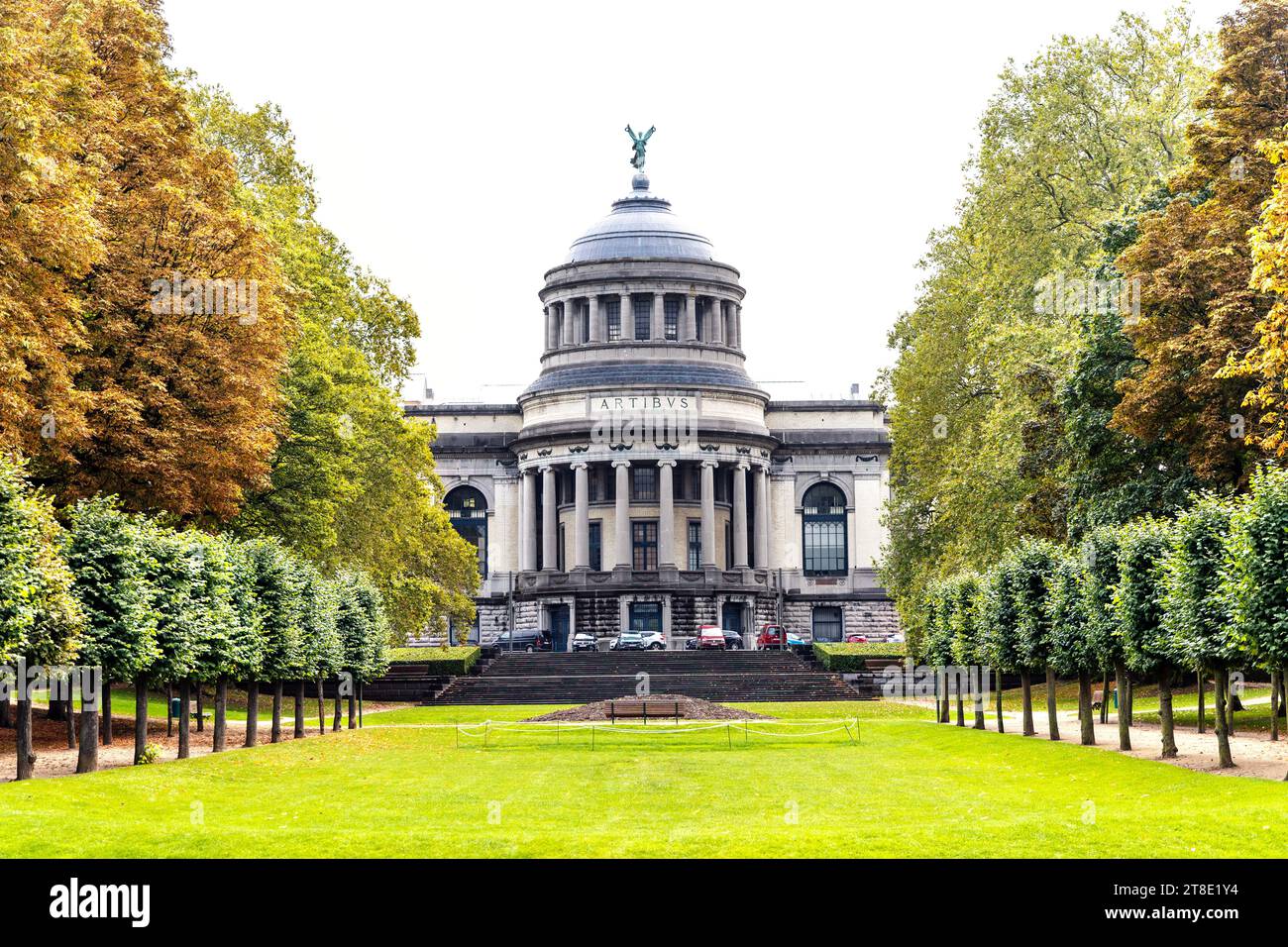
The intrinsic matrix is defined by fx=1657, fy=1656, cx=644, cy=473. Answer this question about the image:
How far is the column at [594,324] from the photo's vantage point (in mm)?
115938

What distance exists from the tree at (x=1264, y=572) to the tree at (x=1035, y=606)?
13.8m

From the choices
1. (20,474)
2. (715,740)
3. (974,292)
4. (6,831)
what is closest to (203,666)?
(20,474)

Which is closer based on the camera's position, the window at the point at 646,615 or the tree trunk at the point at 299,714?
the tree trunk at the point at 299,714

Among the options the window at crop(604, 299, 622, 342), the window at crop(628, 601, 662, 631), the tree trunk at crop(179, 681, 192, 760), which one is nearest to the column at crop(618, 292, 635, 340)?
the window at crop(604, 299, 622, 342)

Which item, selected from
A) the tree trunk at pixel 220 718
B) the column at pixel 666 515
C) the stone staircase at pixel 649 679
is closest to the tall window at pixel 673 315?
the column at pixel 666 515

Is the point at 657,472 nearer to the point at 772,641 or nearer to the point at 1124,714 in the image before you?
the point at 772,641

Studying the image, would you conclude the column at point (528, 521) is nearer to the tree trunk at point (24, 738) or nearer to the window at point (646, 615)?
the window at point (646, 615)

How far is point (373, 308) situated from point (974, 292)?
2195cm

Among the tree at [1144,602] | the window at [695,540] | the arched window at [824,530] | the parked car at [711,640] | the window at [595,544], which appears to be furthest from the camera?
the arched window at [824,530]

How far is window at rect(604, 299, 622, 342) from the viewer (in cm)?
11644

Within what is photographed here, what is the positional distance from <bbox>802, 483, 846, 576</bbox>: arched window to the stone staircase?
30.1 metres
